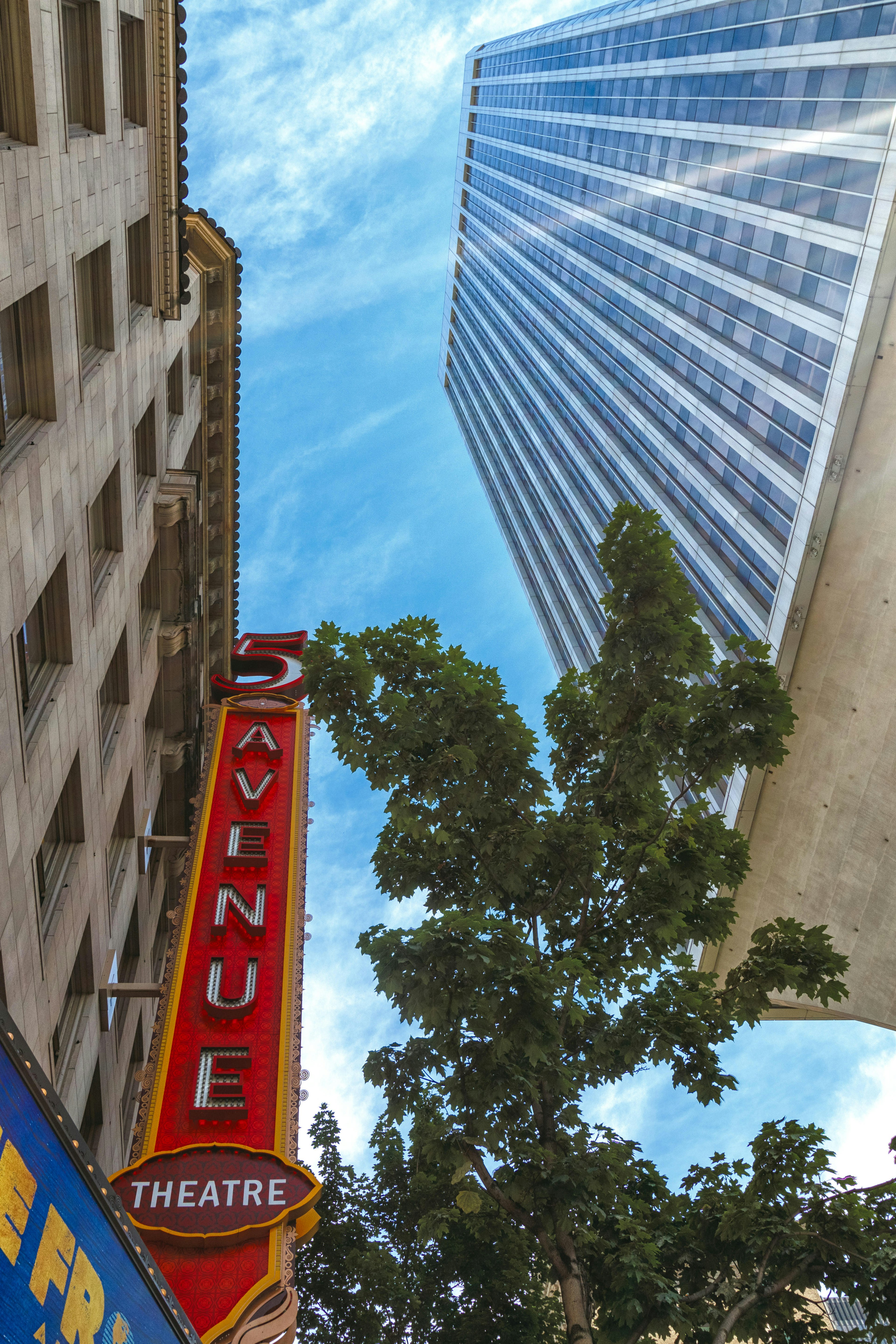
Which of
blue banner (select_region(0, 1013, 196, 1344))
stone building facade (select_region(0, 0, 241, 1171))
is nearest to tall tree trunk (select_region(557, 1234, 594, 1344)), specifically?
blue banner (select_region(0, 1013, 196, 1344))

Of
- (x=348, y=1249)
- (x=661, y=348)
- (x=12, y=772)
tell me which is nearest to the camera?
(x=12, y=772)

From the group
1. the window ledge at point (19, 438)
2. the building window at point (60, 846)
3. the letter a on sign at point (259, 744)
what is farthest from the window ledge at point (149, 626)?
the window ledge at point (19, 438)

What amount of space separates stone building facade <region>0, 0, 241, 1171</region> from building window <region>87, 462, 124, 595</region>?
0.17 ft

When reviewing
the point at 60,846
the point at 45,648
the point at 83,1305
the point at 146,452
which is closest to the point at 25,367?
the point at 45,648

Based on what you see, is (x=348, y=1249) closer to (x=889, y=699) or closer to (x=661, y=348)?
(x=889, y=699)

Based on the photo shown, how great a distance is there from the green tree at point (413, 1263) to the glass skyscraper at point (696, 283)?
88.8 ft

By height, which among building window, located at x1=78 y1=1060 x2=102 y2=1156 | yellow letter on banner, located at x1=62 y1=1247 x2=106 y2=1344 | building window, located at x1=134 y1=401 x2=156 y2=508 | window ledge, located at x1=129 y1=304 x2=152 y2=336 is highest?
window ledge, located at x1=129 y1=304 x2=152 y2=336

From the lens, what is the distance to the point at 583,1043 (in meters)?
12.7

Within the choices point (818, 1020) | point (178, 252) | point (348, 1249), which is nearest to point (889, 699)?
point (818, 1020)

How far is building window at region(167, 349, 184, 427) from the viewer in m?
27.2

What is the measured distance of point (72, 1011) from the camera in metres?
18.4

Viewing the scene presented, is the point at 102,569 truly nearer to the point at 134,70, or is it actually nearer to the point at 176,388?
the point at 176,388

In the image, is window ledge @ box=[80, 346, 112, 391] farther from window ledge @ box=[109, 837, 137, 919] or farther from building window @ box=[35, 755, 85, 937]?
window ledge @ box=[109, 837, 137, 919]

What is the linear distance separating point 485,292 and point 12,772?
4682 inches
